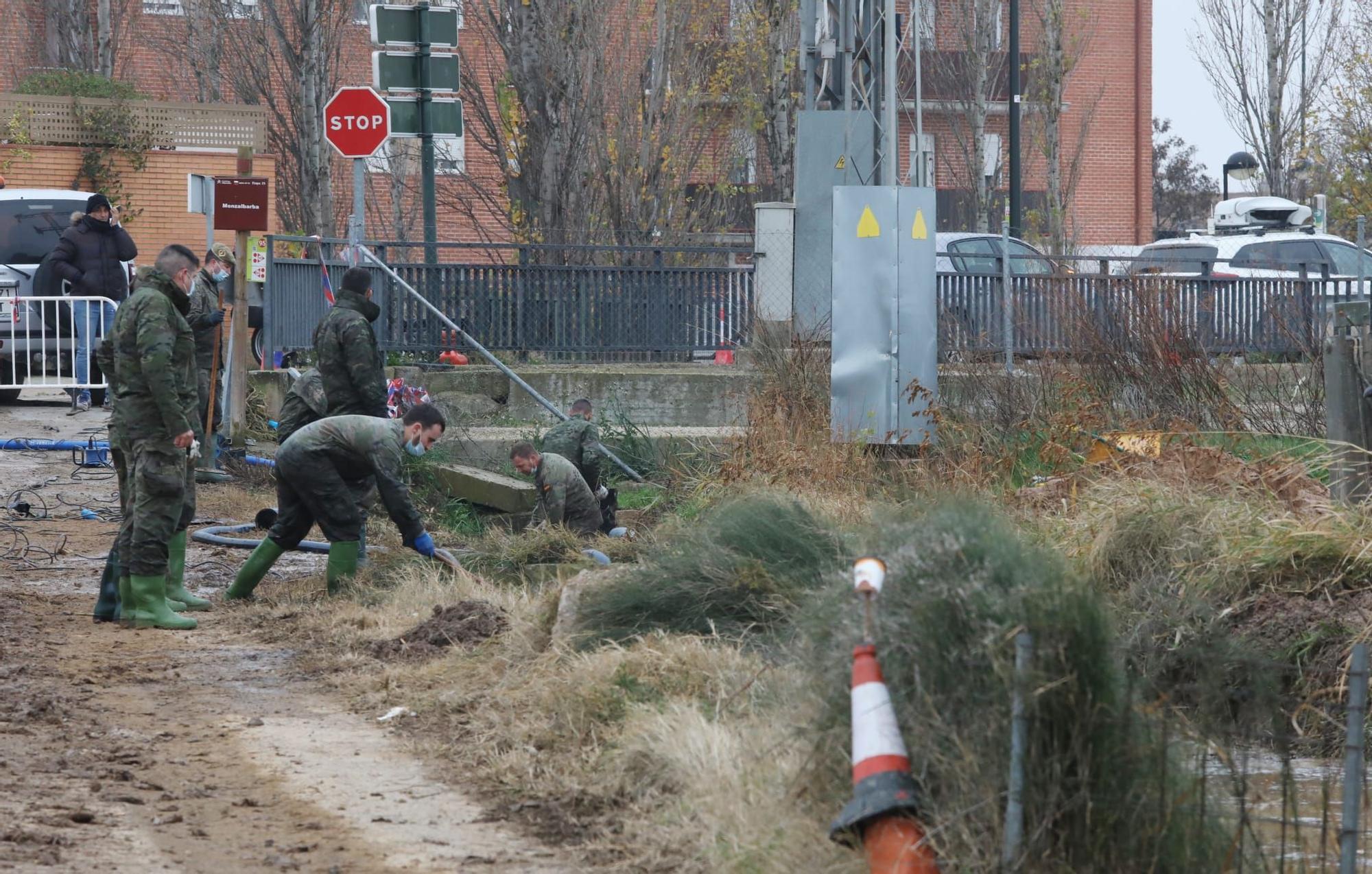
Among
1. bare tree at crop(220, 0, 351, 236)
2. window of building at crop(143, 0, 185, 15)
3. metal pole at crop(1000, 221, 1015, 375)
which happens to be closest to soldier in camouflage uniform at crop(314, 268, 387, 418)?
metal pole at crop(1000, 221, 1015, 375)

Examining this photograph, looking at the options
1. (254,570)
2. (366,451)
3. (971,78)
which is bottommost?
(254,570)

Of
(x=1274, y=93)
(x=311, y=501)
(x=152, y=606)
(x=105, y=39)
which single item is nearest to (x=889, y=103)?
(x=311, y=501)

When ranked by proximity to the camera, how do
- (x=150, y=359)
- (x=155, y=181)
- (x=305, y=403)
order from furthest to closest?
1. (x=155, y=181)
2. (x=305, y=403)
3. (x=150, y=359)

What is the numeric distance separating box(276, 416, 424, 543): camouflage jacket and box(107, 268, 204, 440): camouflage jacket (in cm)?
66

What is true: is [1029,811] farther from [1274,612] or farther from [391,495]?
[391,495]

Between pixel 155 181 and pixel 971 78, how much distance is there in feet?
53.2

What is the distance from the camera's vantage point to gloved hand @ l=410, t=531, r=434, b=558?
9.28m

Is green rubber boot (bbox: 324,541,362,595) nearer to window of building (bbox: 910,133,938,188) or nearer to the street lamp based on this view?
window of building (bbox: 910,133,938,188)

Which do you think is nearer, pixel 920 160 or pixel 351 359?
pixel 351 359

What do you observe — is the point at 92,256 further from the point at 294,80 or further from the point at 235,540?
the point at 294,80

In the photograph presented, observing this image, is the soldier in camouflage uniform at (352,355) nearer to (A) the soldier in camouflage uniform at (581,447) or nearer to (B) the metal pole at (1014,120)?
(A) the soldier in camouflage uniform at (581,447)

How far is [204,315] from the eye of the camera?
1328cm

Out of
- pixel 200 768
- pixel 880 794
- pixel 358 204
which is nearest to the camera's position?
pixel 880 794

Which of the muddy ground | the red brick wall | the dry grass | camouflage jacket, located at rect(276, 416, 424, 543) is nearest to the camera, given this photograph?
the dry grass
